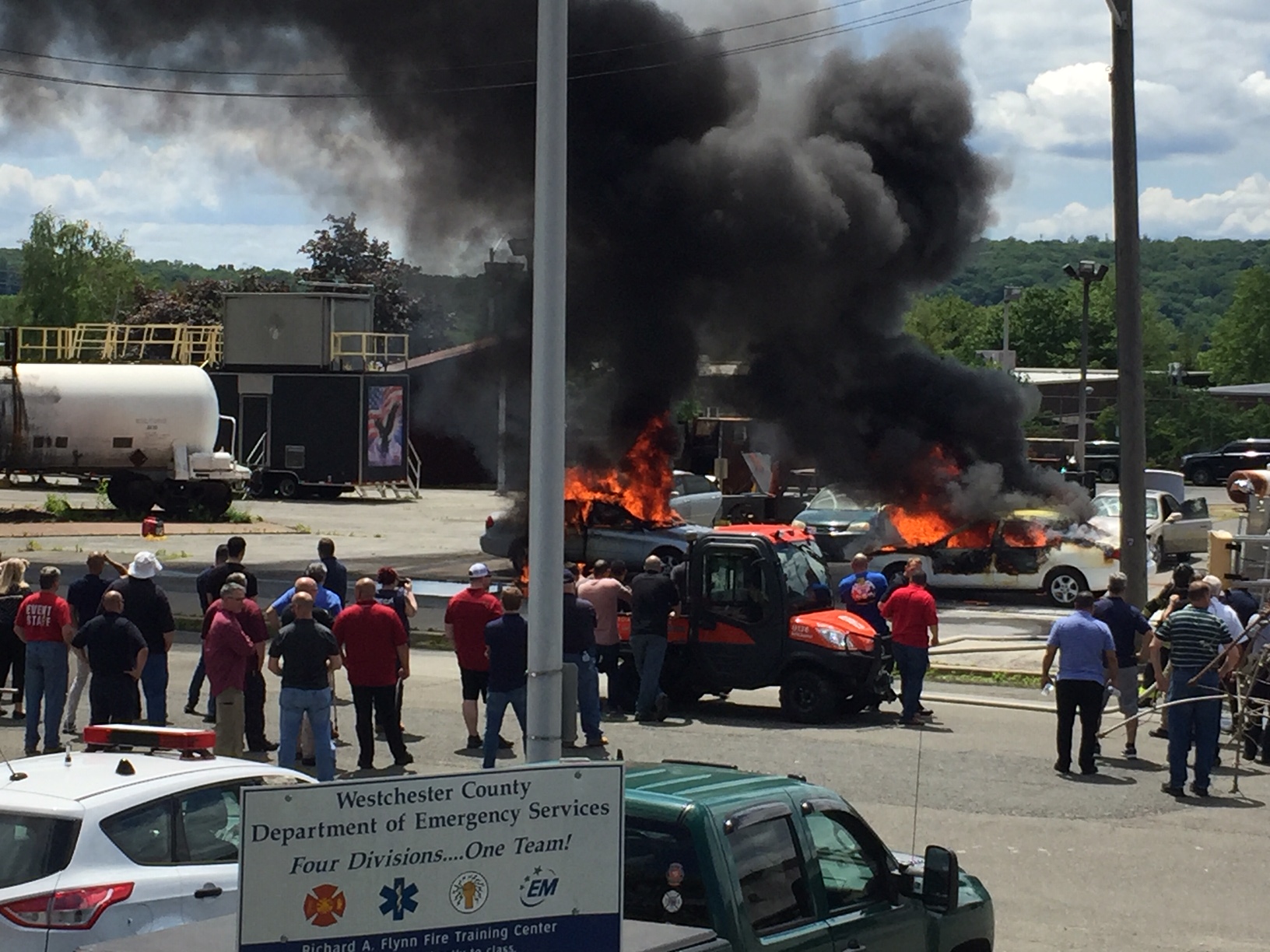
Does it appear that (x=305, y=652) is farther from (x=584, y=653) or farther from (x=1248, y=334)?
(x=1248, y=334)

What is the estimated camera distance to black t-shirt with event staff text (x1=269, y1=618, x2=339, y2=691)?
11.2m

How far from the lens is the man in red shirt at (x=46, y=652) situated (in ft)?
41.7

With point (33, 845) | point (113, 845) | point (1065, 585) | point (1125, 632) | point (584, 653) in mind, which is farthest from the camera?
point (1065, 585)

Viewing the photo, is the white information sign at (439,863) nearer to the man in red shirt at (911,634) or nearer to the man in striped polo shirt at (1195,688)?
the man in striped polo shirt at (1195,688)

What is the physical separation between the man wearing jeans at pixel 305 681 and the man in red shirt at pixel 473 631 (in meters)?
1.90

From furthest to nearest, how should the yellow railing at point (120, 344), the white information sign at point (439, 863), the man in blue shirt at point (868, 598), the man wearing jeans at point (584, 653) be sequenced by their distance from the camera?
the yellow railing at point (120, 344) → the man in blue shirt at point (868, 598) → the man wearing jeans at point (584, 653) → the white information sign at point (439, 863)

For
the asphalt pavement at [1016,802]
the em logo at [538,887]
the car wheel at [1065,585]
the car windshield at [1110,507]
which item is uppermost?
the car windshield at [1110,507]

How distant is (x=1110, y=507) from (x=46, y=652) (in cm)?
1982

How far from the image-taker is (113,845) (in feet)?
21.6

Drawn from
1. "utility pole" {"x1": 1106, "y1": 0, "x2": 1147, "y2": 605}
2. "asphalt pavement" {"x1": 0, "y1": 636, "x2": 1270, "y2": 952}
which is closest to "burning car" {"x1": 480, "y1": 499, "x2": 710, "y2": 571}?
"asphalt pavement" {"x1": 0, "y1": 636, "x2": 1270, "y2": 952}

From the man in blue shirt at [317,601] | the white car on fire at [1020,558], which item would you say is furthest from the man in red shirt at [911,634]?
the white car on fire at [1020,558]

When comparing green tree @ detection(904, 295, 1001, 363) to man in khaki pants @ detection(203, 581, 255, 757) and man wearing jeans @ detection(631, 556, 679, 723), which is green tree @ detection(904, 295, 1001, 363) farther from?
man in khaki pants @ detection(203, 581, 255, 757)

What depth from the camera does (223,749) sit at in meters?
11.7

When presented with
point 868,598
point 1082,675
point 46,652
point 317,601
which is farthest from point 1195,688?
point 46,652
